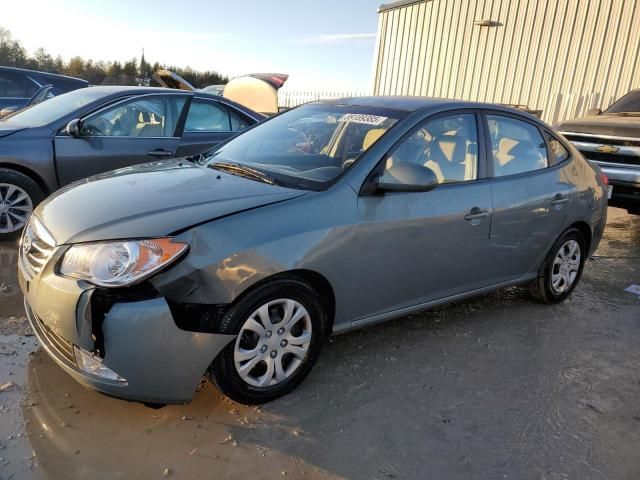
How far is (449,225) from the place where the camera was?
11.0ft

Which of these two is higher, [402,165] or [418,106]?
[418,106]

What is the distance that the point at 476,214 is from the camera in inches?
138

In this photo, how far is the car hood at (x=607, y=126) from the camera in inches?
270

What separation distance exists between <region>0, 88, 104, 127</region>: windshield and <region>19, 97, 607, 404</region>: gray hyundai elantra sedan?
7.50 ft

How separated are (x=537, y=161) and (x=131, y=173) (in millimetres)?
2905

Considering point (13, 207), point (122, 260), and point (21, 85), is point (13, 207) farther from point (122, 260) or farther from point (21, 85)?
point (21, 85)

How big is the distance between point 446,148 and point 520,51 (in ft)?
40.7

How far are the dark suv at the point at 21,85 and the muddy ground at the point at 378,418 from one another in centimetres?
692

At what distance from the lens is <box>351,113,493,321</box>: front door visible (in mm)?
3064

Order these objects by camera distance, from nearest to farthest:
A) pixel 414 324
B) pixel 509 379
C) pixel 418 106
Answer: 1. pixel 509 379
2. pixel 418 106
3. pixel 414 324

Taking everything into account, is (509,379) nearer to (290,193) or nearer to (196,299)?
(290,193)

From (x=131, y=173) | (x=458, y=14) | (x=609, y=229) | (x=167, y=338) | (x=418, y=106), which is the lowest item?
(x=609, y=229)

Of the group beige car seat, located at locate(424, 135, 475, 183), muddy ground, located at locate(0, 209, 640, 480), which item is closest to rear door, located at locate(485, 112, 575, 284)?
beige car seat, located at locate(424, 135, 475, 183)

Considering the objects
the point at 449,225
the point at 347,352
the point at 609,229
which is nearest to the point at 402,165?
the point at 449,225
